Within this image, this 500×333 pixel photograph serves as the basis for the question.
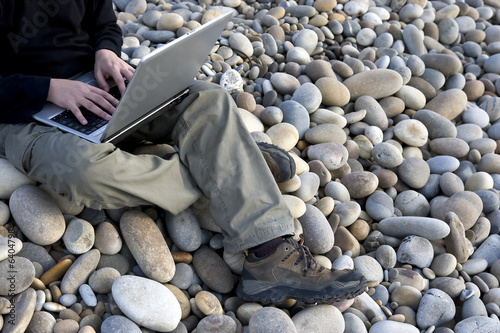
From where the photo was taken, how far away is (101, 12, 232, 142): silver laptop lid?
157cm

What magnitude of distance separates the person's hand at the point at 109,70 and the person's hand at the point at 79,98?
0.63 ft

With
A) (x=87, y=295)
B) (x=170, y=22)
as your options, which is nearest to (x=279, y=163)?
(x=87, y=295)

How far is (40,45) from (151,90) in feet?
2.07

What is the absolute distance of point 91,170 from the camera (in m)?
1.69

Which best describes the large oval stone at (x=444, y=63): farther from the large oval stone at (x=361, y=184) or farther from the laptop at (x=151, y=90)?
the laptop at (x=151, y=90)

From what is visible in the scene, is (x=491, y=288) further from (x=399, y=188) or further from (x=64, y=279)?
(x=64, y=279)

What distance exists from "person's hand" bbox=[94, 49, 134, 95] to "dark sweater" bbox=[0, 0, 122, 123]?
0.10 m

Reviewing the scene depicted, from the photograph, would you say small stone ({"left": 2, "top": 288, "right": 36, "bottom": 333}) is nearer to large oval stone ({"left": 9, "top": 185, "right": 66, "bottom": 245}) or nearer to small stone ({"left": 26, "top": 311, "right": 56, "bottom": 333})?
small stone ({"left": 26, "top": 311, "right": 56, "bottom": 333})

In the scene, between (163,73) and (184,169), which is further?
(184,169)

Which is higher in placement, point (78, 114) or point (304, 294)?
point (78, 114)

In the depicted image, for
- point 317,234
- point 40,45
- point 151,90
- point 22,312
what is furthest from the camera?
point 317,234

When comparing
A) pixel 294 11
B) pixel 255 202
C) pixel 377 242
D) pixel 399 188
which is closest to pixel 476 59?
pixel 294 11

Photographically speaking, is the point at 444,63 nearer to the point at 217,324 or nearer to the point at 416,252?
the point at 416,252

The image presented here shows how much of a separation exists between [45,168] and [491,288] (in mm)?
1833
